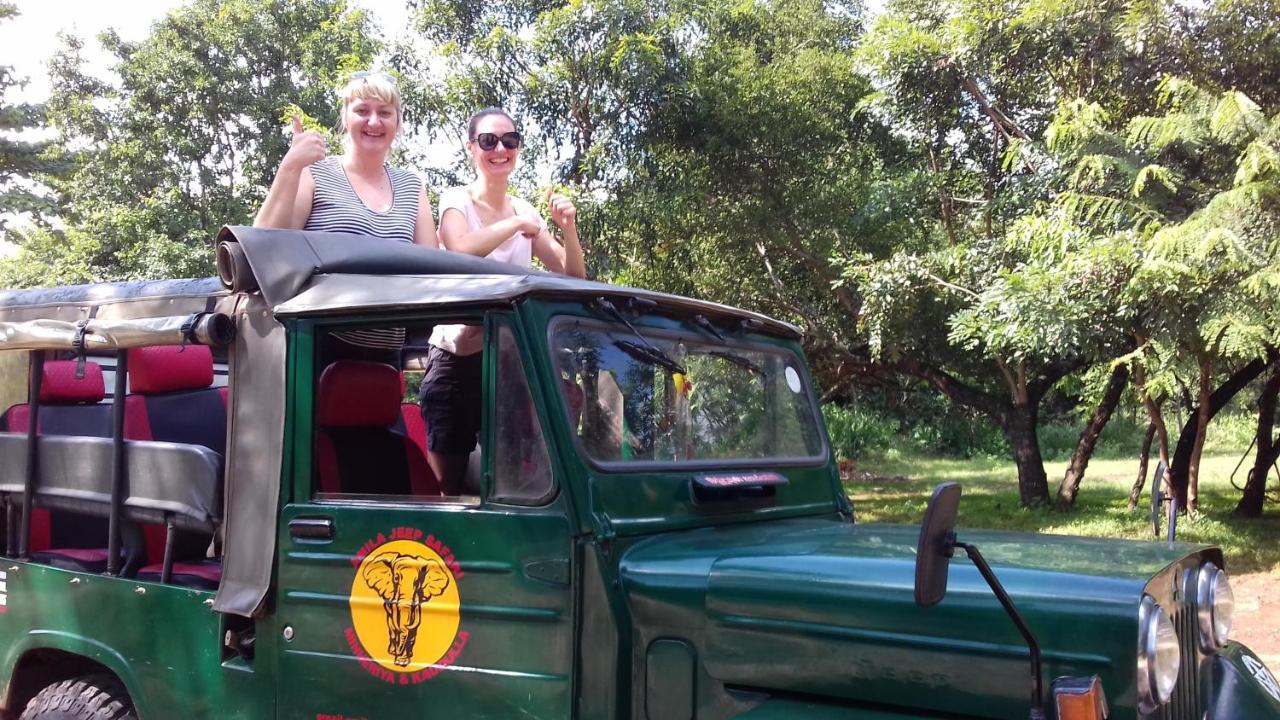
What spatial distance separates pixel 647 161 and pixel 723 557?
30.7ft

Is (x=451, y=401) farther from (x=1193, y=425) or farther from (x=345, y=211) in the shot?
(x=1193, y=425)

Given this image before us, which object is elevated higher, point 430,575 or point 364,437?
point 364,437

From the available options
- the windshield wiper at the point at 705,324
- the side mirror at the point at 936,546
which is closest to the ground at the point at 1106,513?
the windshield wiper at the point at 705,324

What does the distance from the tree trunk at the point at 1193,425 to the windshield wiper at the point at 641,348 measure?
997cm

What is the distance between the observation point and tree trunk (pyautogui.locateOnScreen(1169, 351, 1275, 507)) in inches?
452

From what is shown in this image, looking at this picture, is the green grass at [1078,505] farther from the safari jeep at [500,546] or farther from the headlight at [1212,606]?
the safari jeep at [500,546]

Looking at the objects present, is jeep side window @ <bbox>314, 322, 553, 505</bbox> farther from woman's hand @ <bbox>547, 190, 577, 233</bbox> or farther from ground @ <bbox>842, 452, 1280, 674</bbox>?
ground @ <bbox>842, 452, 1280, 674</bbox>

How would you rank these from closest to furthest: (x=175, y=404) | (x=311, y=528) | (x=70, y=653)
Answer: (x=311, y=528) < (x=70, y=653) < (x=175, y=404)

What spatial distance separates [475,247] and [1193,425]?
1138 centimetres

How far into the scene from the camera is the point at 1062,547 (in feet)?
8.58

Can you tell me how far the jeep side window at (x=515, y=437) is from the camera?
2.65m

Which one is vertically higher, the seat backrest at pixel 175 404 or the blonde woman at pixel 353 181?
the blonde woman at pixel 353 181

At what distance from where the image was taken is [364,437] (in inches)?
133

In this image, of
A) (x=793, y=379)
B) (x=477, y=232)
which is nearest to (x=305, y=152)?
(x=477, y=232)
